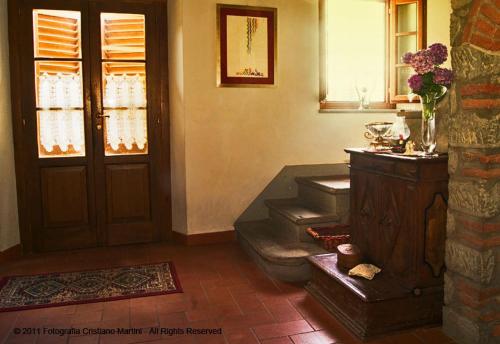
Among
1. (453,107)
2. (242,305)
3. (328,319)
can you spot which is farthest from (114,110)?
(453,107)

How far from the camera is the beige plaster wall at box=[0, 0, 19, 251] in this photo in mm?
3953

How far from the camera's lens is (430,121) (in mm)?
2768

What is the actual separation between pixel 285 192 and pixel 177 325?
2.18 m

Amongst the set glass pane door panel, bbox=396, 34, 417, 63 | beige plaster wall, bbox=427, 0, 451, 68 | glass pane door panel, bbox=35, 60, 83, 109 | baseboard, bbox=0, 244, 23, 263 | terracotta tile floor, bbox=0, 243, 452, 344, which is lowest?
terracotta tile floor, bbox=0, 243, 452, 344

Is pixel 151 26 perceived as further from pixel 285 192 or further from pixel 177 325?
pixel 177 325

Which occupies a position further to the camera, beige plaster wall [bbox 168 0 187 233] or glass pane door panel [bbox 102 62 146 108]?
glass pane door panel [bbox 102 62 146 108]

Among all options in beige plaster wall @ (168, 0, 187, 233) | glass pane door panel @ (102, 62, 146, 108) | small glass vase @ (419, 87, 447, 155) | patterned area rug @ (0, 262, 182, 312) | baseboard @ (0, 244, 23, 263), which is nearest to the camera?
small glass vase @ (419, 87, 447, 155)

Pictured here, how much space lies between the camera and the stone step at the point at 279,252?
3.52 meters

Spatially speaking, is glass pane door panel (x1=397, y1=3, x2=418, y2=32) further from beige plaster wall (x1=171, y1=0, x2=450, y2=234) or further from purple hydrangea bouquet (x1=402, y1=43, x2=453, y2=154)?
purple hydrangea bouquet (x1=402, y1=43, x2=453, y2=154)

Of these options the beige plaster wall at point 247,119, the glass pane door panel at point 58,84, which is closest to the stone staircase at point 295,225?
the beige plaster wall at point 247,119

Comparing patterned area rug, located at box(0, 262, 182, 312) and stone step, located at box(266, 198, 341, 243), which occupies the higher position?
stone step, located at box(266, 198, 341, 243)

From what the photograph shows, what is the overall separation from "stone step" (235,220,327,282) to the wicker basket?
67 millimetres

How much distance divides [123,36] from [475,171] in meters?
3.34

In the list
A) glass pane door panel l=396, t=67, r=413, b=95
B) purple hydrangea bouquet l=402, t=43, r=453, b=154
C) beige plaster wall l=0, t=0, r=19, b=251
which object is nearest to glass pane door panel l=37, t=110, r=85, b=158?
beige plaster wall l=0, t=0, r=19, b=251
